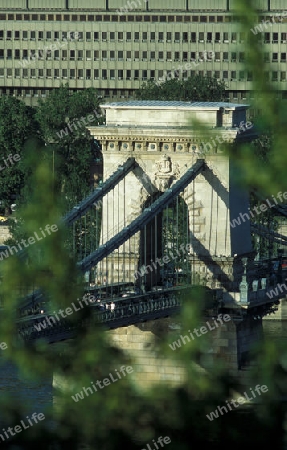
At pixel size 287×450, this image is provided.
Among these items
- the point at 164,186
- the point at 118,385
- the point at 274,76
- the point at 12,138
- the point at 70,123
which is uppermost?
the point at 274,76

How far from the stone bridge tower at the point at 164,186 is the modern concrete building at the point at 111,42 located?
69.6 meters

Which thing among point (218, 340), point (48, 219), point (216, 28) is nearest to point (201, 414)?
point (48, 219)

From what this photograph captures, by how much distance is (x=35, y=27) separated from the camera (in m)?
136

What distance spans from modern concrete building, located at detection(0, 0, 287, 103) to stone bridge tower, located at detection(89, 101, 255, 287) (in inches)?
2742

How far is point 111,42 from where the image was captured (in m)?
135

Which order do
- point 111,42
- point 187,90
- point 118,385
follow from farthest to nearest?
point 111,42, point 187,90, point 118,385

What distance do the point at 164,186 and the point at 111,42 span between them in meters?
73.9

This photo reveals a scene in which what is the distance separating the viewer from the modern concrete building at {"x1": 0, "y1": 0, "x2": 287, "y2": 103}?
134 m

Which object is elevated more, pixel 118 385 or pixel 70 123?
pixel 118 385

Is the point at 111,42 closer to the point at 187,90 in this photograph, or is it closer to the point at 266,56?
the point at 187,90

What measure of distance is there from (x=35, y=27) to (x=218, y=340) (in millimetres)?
77514

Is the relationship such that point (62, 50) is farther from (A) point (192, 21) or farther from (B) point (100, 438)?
(B) point (100, 438)

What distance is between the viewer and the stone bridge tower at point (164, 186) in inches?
2427

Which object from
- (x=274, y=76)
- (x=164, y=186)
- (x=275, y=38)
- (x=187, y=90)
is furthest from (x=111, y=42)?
(x=274, y=76)
